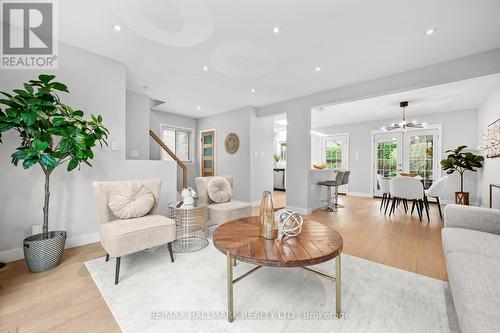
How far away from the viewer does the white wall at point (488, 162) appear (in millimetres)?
3605

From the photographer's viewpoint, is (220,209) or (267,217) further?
(220,209)

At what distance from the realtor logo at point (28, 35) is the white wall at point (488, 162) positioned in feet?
22.2

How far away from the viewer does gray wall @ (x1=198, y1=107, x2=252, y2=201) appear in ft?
17.1

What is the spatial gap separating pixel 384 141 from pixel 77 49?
25.2 ft

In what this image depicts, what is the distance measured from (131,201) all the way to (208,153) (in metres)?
4.14

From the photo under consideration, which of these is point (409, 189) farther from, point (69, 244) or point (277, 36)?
point (69, 244)

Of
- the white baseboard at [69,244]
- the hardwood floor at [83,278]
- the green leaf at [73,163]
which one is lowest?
the hardwood floor at [83,278]

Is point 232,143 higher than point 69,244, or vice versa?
point 232,143

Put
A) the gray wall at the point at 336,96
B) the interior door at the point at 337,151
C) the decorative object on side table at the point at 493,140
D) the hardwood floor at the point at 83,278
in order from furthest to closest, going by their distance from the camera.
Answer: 1. the interior door at the point at 337,151
2. the decorative object on side table at the point at 493,140
3. the gray wall at the point at 336,96
4. the hardwood floor at the point at 83,278

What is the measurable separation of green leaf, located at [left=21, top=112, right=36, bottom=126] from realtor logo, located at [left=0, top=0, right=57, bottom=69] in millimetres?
1014

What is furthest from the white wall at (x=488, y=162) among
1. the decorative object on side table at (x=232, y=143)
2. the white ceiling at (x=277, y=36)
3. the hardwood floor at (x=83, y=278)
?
the decorative object on side table at (x=232, y=143)

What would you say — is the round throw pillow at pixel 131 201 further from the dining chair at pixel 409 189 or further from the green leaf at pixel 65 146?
the dining chair at pixel 409 189

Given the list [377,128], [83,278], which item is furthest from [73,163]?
[377,128]

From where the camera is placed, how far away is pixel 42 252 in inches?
77.4
